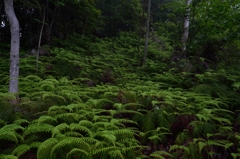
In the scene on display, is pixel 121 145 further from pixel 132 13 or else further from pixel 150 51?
pixel 132 13

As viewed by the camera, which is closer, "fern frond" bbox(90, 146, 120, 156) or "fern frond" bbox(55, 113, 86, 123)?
"fern frond" bbox(90, 146, 120, 156)

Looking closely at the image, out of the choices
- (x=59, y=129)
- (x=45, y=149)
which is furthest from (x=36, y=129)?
(x=45, y=149)

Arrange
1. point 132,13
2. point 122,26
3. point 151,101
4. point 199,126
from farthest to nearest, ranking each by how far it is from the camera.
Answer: point 122,26, point 132,13, point 151,101, point 199,126

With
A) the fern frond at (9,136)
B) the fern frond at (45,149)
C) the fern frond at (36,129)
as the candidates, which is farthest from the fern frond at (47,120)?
the fern frond at (45,149)

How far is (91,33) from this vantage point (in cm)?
1756

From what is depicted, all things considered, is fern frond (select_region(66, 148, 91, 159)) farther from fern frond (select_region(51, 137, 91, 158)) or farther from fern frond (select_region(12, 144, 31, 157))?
fern frond (select_region(12, 144, 31, 157))

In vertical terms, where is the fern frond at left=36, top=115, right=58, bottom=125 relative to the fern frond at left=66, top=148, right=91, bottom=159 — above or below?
above

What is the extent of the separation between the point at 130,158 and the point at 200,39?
24.7ft

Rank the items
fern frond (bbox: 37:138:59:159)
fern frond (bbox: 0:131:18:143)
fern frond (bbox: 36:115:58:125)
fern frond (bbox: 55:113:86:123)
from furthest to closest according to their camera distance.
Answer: fern frond (bbox: 55:113:86:123) → fern frond (bbox: 36:115:58:125) → fern frond (bbox: 0:131:18:143) → fern frond (bbox: 37:138:59:159)

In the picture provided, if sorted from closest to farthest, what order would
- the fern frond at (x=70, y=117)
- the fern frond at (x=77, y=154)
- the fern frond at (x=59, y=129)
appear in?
the fern frond at (x=77, y=154), the fern frond at (x=59, y=129), the fern frond at (x=70, y=117)

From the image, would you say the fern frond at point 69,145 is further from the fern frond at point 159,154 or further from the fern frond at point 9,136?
the fern frond at point 159,154

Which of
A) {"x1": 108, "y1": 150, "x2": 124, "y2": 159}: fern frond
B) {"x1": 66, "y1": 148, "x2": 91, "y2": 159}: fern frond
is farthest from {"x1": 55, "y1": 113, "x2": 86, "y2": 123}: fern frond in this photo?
{"x1": 108, "y1": 150, "x2": 124, "y2": 159}: fern frond

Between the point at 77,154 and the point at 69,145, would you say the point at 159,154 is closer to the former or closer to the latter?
the point at 77,154

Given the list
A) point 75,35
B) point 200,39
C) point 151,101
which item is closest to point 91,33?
point 75,35
